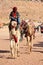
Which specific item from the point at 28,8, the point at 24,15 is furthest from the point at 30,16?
the point at 28,8

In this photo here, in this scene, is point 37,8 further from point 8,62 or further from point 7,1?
point 8,62

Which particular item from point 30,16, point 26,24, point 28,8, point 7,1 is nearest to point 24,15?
point 30,16

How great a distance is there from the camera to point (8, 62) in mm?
13828

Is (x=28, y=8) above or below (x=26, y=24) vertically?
above

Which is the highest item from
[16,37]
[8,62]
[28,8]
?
[28,8]

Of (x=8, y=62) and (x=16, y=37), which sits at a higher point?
(x=16, y=37)

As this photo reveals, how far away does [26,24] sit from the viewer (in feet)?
56.5

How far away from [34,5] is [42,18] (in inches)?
658

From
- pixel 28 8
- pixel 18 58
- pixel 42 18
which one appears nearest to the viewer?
pixel 18 58

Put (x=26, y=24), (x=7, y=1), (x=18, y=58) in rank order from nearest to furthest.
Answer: (x=18, y=58), (x=26, y=24), (x=7, y=1)

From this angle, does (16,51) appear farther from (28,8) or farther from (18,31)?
(28,8)

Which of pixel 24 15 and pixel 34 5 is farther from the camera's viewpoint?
pixel 34 5

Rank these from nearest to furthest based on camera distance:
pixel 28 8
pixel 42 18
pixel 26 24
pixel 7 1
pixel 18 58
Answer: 1. pixel 18 58
2. pixel 26 24
3. pixel 42 18
4. pixel 28 8
5. pixel 7 1

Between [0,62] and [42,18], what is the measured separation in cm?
7055
